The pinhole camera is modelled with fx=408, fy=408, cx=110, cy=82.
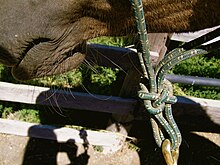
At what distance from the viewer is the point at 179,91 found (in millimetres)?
4020

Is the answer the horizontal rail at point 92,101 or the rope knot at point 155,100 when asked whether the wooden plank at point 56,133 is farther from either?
the rope knot at point 155,100

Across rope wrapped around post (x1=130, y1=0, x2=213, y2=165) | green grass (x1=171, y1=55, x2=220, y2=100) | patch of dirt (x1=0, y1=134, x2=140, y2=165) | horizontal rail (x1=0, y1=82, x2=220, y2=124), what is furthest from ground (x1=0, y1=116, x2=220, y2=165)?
rope wrapped around post (x1=130, y1=0, x2=213, y2=165)

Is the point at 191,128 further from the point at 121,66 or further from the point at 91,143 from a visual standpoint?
the point at 121,66

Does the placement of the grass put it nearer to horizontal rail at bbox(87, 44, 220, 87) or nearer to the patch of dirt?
the patch of dirt

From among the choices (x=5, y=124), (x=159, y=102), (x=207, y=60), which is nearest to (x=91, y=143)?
(x=5, y=124)

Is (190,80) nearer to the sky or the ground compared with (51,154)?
nearer to the sky

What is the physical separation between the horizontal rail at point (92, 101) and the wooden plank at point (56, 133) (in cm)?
26

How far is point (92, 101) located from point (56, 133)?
49cm

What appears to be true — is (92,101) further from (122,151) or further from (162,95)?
(162,95)

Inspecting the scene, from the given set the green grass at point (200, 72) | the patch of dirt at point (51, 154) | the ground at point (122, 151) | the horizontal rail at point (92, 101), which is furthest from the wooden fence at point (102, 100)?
the green grass at point (200, 72)

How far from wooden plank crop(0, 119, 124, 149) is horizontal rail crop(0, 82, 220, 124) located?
26 centimetres

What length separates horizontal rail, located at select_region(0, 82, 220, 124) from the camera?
128 inches

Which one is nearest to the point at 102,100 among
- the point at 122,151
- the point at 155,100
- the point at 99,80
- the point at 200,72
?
the point at 122,151

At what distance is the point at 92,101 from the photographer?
329 centimetres
